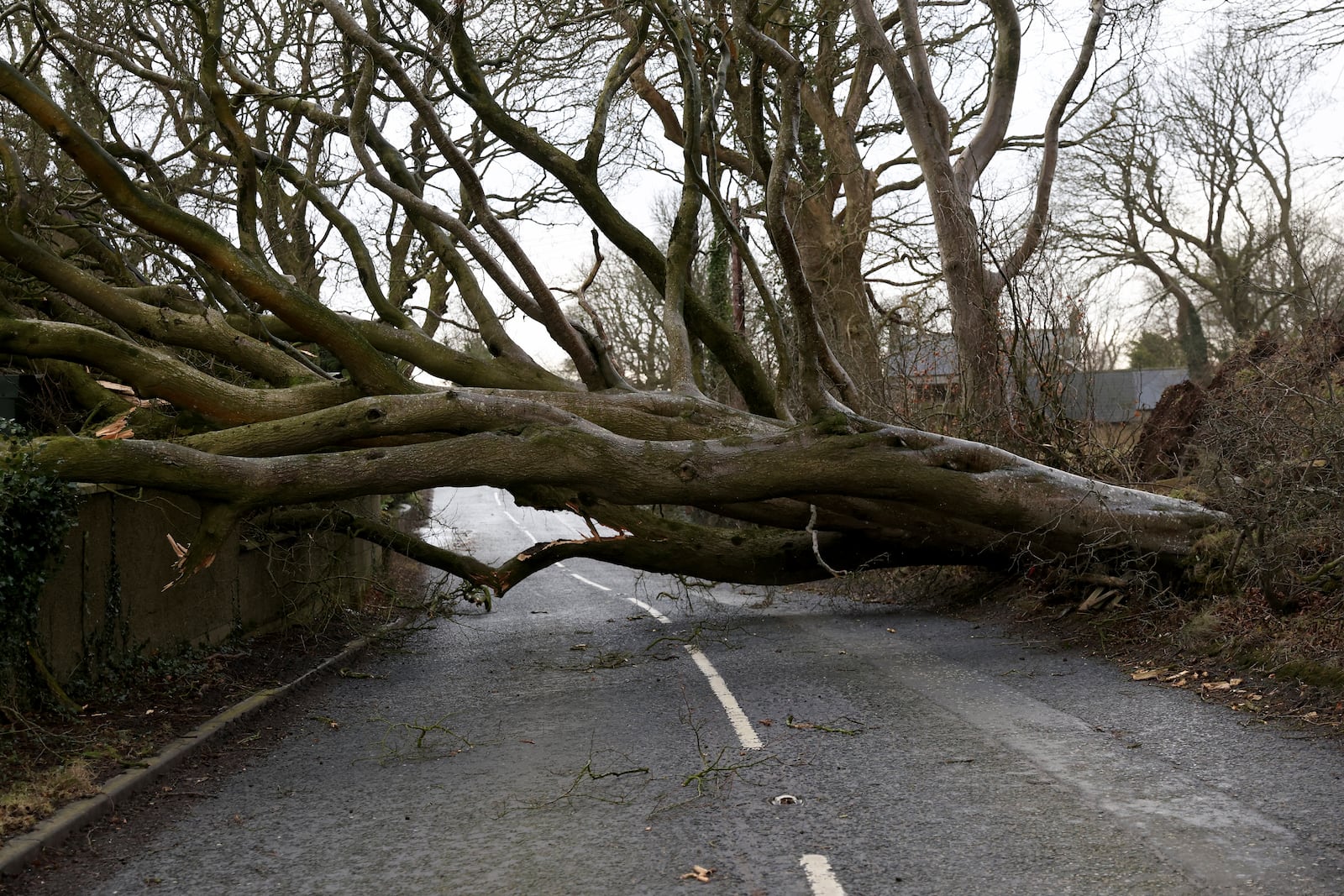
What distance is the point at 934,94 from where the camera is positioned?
14.4 m

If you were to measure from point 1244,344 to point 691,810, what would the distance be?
13197 millimetres

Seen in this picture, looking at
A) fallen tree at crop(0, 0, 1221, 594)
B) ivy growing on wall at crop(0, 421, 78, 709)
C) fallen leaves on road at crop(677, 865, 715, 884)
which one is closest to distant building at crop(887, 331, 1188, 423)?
fallen tree at crop(0, 0, 1221, 594)

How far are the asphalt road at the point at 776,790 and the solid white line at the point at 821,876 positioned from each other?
0.01 m

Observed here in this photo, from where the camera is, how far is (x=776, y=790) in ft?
19.4

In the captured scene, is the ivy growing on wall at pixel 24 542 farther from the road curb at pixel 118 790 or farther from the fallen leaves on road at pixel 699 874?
the fallen leaves on road at pixel 699 874

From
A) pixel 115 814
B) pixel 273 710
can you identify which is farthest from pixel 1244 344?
pixel 115 814

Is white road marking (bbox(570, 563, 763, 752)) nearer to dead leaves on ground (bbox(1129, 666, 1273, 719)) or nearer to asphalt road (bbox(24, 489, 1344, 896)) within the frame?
asphalt road (bbox(24, 489, 1344, 896))

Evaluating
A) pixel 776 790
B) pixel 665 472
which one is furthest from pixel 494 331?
pixel 776 790

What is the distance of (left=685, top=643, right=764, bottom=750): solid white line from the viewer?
7.20 m

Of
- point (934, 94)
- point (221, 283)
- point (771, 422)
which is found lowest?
point (771, 422)

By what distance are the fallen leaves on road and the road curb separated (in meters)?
3.03

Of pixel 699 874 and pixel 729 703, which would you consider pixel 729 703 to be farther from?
pixel 699 874

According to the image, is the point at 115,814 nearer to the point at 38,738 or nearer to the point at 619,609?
the point at 38,738

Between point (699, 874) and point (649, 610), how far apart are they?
38.8ft
